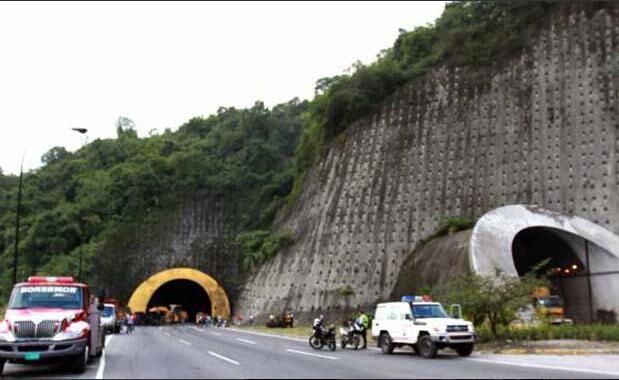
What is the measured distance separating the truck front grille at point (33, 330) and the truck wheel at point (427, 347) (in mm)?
10787

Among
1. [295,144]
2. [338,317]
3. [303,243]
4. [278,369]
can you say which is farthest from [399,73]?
[278,369]

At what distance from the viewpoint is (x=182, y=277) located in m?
55.1

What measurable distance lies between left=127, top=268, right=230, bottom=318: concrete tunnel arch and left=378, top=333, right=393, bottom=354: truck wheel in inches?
1348

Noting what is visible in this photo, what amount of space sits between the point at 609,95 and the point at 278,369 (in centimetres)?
3195

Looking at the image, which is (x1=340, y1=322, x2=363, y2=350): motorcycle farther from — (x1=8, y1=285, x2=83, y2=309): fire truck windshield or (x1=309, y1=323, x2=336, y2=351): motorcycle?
(x1=8, y1=285, x2=83, y2=309): fire truck windshield

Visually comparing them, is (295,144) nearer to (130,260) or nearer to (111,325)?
(130,260)

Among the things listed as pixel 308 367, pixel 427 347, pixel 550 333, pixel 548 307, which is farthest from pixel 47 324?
pixel 548 307

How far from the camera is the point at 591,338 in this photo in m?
21.6

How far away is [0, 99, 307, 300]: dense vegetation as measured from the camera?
6125cm

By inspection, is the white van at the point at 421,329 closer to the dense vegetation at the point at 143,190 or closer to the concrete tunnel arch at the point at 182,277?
the concrete tunnel arch at the point at 182,277

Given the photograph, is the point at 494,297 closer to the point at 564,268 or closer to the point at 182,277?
the point at 564,268

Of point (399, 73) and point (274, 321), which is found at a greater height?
point (399, 73)

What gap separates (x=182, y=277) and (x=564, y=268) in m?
33.9

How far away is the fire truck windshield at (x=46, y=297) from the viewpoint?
1560cm
